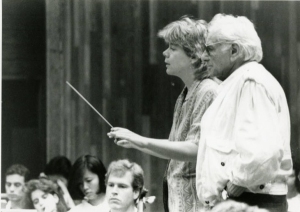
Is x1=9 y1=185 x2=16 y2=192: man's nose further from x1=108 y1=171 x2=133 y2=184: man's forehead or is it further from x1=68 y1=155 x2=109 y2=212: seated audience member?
x1=108 y1=171 x2=133 y2=184: man's forehead

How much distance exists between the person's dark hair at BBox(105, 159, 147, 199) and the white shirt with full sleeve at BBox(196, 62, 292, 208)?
1067 millimetres

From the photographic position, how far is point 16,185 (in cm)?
394

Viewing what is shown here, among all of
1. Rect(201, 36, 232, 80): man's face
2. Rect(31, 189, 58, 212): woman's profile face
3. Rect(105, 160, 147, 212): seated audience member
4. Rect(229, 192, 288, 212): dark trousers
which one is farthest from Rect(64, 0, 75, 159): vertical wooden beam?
Rect(229, 192, 288, 212): dark trousers

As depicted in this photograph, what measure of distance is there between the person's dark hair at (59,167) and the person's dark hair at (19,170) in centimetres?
12

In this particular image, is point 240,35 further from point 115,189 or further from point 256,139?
point 115,189

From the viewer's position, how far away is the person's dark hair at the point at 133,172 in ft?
11.0

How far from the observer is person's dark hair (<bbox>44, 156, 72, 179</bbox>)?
3955 millimetres

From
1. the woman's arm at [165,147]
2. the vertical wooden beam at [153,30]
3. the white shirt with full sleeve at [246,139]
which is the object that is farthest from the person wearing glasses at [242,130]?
the vertical wooden beam at [153,30]

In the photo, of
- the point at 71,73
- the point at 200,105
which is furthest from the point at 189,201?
the point at 71,73

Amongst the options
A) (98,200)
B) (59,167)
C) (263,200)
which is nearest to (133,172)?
(98,200)

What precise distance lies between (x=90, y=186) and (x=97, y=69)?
2.37 ft

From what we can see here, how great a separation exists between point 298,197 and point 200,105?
1456 mm

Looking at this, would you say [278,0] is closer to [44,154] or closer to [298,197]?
[298,197]

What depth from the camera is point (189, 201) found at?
2.61 m
